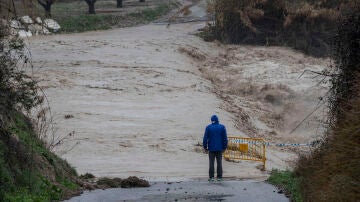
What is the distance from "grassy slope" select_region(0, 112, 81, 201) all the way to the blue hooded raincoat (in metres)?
4.15

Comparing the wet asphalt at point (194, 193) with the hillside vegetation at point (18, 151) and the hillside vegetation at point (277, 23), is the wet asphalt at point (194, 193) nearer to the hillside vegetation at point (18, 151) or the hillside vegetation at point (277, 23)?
the hillside vegetation at point (18, 151)

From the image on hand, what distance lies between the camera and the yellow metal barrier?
25984 mm

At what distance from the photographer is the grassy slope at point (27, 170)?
554 inches

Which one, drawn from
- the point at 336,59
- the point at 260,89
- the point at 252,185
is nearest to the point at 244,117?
the point at 260,89

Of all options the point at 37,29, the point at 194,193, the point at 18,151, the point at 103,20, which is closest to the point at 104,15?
the point at 103,20

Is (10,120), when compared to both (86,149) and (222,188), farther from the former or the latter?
(86,149)

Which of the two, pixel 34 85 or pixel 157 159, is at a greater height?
pixel 34 85

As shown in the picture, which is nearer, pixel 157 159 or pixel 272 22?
pixel 157 159

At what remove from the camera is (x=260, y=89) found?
45062 millimetres

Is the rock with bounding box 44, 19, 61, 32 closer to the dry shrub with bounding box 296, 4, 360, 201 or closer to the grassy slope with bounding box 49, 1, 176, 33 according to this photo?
the dry shrub with bounding box 296, 4, 360, 201

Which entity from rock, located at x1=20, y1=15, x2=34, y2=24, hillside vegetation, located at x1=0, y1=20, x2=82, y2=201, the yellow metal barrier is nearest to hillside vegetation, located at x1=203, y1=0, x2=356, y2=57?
the yellow metal barrier

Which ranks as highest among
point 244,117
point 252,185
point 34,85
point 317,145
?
point 34,85

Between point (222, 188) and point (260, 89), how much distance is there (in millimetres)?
28605

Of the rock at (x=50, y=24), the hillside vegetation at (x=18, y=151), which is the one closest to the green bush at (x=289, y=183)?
the hillside vegetation at (x=18, y=151)
